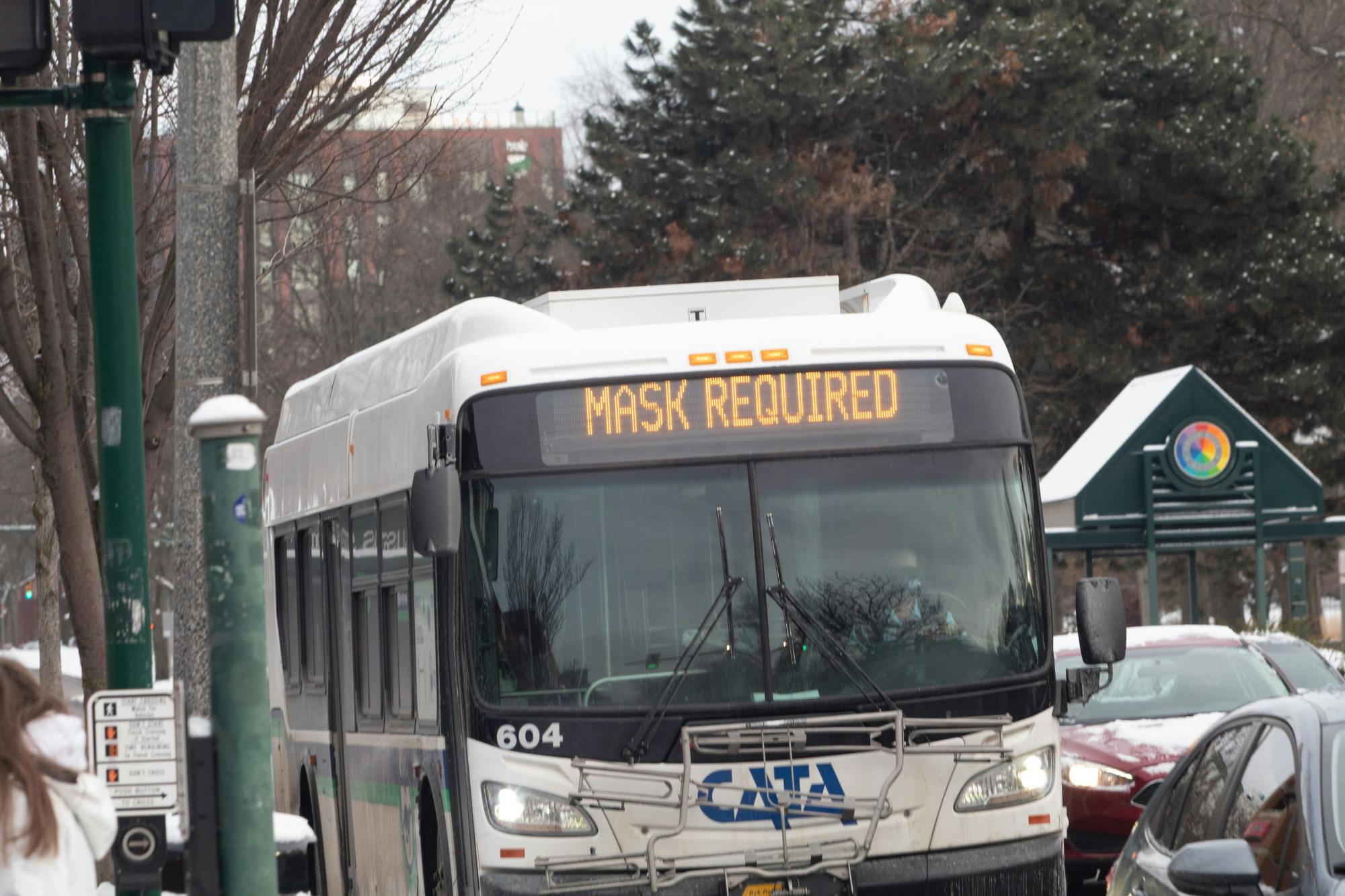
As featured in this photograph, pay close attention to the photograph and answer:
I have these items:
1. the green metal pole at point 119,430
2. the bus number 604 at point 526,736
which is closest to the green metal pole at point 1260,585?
the bus number 604 at point 526,736

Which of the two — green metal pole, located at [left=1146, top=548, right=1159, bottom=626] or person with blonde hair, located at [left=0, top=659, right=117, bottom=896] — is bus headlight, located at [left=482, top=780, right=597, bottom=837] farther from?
green metal pole, located at [left=1146, top=548, right=1159, bottom=626]

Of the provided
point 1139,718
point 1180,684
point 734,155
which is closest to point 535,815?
point 1139,718

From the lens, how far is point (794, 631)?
8.34 m

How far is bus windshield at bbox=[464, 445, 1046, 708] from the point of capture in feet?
27.2

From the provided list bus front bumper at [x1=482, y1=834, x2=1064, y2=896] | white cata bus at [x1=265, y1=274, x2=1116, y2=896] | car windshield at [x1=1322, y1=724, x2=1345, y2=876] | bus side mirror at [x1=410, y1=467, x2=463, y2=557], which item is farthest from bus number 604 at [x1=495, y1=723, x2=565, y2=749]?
car windshield at [x1=1322, y1=724, x2=1345, y2=876]

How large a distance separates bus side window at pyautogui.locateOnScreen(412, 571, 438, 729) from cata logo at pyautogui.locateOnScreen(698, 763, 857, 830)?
131cm

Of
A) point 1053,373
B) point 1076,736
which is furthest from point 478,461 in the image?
point 1053,373

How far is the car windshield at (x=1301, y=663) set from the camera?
46.7ft

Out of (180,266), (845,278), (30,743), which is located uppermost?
(845,278)

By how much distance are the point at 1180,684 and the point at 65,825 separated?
10.4 metres

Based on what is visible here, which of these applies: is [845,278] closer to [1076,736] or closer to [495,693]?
[1076,736]

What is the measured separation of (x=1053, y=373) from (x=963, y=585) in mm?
31456

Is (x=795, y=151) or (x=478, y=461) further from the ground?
(x=795, y=151)

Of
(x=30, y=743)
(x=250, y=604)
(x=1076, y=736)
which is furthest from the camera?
(x=1076, y=736)
